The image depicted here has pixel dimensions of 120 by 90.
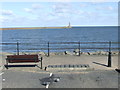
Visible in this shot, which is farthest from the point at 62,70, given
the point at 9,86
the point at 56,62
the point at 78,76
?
the point at 9,86

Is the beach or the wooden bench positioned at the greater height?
the wooden bench

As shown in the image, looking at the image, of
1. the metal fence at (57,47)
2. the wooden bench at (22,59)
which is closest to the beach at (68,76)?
the wooden bench at (22,59)

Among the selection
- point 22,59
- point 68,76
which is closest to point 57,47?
point 22,59

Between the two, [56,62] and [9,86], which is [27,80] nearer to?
[9,86]

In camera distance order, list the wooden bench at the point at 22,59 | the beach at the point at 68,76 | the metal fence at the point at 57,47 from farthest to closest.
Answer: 1. the metal fence at the point at 57,47
2. the wooden bench at the point at 22,59
3. the beach at the point at 68,76

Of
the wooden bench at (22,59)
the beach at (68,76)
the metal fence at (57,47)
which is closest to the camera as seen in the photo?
the beach at (68,76)

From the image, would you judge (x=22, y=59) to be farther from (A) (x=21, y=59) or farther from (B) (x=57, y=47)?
(B) (x=57, y=47)

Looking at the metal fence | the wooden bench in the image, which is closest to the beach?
the wooden bench

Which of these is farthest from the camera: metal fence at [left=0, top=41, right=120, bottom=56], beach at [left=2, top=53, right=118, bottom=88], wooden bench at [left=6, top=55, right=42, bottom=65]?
metal fence at [left=0, top=41, right=120, bottom=56]

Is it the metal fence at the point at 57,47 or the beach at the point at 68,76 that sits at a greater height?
the metal fence at the point at 57,47

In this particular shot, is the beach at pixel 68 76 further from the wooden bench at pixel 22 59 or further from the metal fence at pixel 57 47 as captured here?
the metal fence at pixel 57 47

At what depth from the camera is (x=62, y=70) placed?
10.3 m

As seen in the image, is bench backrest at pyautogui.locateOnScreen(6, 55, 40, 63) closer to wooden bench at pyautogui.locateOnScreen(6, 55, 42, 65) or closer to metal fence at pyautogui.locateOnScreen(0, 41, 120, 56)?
wooden bench at pyautogui.locateOnScreen(6, 55, 42, 65)

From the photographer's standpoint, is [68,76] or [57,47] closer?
[68,76]
